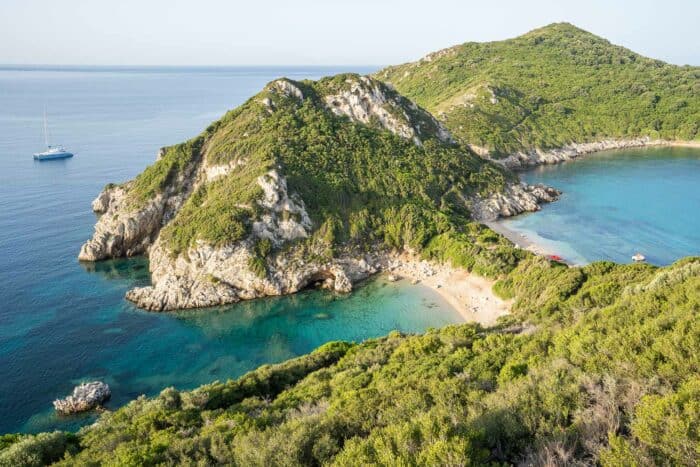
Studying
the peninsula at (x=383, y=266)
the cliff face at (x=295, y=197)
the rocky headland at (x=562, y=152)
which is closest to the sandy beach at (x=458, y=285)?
the peninsula at (x=383, y=266)

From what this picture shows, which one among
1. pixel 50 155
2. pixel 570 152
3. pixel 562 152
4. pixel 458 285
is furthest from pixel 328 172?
pixel 570 152

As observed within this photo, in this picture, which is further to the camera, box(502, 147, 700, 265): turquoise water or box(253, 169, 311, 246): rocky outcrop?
box(502, 147, 700, 265): turquoise water

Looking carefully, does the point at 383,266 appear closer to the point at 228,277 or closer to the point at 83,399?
the point at 228,277

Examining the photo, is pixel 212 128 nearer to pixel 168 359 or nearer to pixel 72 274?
pixel 72 274

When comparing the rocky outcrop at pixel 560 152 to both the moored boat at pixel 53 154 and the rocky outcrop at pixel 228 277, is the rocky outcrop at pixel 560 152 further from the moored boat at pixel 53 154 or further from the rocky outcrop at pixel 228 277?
the moored boat at pixel 53 154

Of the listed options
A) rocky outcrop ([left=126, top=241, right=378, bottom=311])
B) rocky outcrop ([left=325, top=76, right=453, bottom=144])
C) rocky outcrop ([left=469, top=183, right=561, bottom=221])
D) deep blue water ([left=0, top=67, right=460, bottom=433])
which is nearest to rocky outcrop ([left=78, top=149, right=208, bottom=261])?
deep blue water ([left=0, top=67, right=460, bottom=433])

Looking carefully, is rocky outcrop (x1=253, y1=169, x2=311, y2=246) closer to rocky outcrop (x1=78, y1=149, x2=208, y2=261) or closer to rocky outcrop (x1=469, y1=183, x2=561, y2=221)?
rocky outcrop (x1=78, y1=149, x2=208, y2=261)
